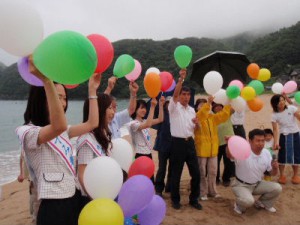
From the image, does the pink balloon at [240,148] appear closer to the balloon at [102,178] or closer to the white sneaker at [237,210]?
the white sneaker at [237,210]

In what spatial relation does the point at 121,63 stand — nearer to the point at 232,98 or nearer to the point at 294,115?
the point at 232,98

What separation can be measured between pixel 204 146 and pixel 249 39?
353ft

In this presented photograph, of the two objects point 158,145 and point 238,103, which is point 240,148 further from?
point 158,145

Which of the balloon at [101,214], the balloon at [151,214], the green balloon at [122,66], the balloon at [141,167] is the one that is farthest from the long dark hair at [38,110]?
the green balloon at [122,66]

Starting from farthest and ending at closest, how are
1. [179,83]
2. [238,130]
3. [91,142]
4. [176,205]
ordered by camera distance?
[238,130] < [176,205] < [179,83] < [91,142]

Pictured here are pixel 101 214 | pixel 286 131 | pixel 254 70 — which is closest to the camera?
pixel 101 214

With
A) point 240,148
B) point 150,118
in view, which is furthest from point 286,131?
point 150,118

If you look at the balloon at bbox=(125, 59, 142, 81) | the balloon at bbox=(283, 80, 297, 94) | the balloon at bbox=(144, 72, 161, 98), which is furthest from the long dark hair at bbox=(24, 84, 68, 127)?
the balloon at bbox=(283, 80, 297, 94)

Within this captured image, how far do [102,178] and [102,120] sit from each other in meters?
0.56

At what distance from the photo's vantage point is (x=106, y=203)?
65.8 inches

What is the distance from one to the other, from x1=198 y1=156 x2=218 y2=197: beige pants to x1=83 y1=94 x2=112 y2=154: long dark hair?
2.19m

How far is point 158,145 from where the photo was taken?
4.32 meters

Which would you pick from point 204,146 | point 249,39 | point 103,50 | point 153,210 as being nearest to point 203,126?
point 204,146

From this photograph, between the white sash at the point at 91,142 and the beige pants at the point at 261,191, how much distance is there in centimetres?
222
